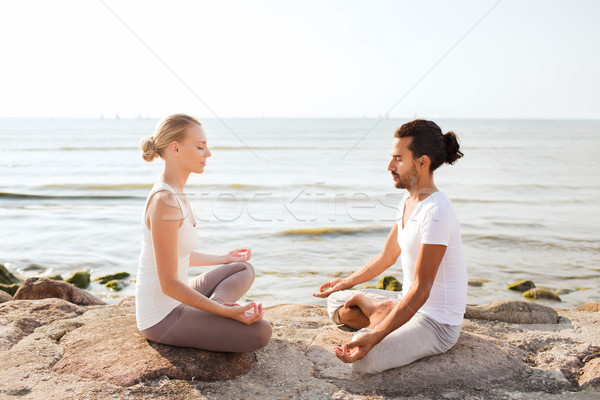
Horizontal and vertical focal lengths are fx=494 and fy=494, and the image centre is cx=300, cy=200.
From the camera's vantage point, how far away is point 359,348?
125 inches

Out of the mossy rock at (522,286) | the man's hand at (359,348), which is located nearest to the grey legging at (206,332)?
the man's hand at (359,348)

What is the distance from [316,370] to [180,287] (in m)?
1.13

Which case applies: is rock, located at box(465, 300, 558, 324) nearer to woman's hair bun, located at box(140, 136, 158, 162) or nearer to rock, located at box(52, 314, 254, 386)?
rock, located at box(52, 314, 254, 386)

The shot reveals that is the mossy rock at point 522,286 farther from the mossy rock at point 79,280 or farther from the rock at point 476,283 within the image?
the mossy rock at point 79,280

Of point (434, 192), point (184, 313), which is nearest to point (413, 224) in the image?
point (434, 192)

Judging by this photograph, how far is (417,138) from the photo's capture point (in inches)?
135

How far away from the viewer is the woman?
317 cm

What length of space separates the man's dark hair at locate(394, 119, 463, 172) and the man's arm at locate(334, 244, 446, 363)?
0.64 m

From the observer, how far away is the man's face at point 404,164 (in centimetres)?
346

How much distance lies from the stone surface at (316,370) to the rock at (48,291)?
1.12 metres

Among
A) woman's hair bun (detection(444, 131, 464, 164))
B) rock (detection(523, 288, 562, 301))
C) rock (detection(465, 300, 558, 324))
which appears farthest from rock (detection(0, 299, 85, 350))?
rock (detection(523, 288, 562, 301))

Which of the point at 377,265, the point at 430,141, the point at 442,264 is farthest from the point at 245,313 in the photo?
the point at 430,141

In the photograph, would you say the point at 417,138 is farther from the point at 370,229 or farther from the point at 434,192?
the point at 370,229

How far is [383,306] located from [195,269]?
15.5 feet
